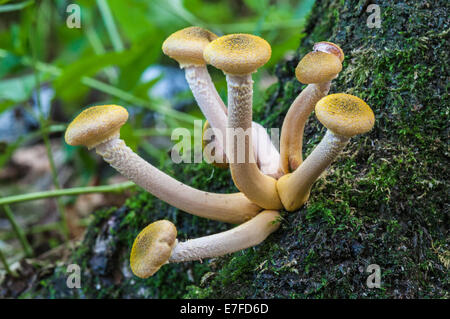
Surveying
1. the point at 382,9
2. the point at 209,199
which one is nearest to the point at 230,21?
the point at 382,9

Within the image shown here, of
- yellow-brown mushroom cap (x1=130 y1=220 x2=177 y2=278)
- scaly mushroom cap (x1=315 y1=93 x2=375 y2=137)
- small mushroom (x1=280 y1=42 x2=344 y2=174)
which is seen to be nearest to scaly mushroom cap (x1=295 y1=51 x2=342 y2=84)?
small mushroom (x1=280 y1=42 x2=344 y2=174)

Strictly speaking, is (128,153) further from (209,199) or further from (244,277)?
(244,277)

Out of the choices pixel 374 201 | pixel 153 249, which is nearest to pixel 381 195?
pixel 374 201

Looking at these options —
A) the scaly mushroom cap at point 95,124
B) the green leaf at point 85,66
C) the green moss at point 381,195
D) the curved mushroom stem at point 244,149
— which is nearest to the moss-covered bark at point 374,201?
the green moss at point 381,195

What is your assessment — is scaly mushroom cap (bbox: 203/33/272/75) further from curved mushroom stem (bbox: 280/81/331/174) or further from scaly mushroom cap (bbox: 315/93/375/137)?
curved mushroom stem (bbox: 280/81/331/174)

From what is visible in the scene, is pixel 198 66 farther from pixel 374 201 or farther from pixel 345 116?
pixel 374 201

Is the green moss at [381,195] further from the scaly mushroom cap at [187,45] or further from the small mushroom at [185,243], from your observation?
the scaly mushroom cap at [187,45]

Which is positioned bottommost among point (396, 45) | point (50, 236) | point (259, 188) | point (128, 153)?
point (50, 236)
